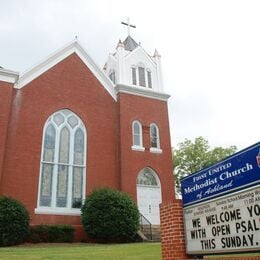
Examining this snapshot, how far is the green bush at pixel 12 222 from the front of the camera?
50.7 ft

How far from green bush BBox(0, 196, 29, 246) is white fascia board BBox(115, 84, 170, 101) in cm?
1025

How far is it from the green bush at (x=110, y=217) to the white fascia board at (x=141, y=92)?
7.91 metres

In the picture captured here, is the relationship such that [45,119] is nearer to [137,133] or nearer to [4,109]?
[4,109]

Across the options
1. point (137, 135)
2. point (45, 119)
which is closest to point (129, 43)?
point (137, 135)

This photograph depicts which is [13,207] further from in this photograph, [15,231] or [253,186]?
[253,186]

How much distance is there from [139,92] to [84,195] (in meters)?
8.09

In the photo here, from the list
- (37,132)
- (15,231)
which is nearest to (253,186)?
(15,231)

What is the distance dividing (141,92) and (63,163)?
7.53 meters

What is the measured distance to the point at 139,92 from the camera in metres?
24.1

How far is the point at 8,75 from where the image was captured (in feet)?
65.4

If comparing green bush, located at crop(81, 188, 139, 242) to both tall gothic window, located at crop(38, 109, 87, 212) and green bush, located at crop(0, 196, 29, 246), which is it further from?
green bush, located at crop(0, 196, 29, 246)

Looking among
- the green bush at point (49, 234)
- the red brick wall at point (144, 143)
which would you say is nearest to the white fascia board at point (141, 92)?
the red brick wall at point (144, 143)

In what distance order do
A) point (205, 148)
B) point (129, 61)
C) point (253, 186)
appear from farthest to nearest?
point (205, 148) → point (129, 61) → point (253, 186)

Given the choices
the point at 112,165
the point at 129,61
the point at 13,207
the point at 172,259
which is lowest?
the point at 172,259
